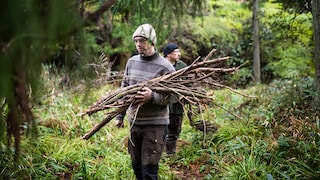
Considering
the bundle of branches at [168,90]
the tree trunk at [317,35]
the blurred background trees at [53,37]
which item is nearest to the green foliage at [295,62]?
the blurred background trees at [53,37]

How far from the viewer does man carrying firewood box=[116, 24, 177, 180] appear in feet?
11.8

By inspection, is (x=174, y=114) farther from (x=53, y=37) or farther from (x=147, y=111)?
(x=53, y=37)

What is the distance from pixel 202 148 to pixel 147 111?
2.28 meters

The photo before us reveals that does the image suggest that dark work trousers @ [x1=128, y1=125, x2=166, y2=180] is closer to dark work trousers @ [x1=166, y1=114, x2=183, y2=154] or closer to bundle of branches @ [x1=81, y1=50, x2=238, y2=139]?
bundle of branches @ [x1=81, y1=50, x2=238, y2=139]

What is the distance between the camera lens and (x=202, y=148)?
5.71m

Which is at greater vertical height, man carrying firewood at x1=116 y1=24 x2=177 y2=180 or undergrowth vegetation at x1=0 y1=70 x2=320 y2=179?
man carrying firewood at x1=116 y1=24 x2=177 y2=180

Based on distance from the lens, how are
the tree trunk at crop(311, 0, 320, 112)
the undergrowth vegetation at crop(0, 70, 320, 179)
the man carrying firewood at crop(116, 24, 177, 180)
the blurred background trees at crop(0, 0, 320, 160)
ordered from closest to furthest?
the blurred background trees at crop(0, 0, 320, 160) < the man carrying firewood at crop(116, 24, 177, 180) < the undergrowth vegetation at crop(0, 70, 320, 179) < the tree trunk at crop(311, 0, 320, 112)

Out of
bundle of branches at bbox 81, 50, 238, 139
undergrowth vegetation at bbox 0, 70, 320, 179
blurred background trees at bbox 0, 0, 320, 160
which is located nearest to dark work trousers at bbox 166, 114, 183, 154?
undergrowth vegetation at bbox 0, 70, 320, 179

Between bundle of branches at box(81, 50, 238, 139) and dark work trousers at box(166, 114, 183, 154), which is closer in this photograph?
bundle of branches at box(81, 50, 238, 139)

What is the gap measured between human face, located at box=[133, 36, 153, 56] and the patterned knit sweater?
0.21ft

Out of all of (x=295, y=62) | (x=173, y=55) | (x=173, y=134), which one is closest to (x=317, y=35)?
(x=173, y=55)

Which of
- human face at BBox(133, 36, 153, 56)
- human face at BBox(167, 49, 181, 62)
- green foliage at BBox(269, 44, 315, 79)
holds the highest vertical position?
human face at BBox(133, 36, 153, 56)

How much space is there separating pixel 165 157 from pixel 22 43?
4523mm

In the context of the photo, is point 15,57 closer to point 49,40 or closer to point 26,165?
point 49,40
